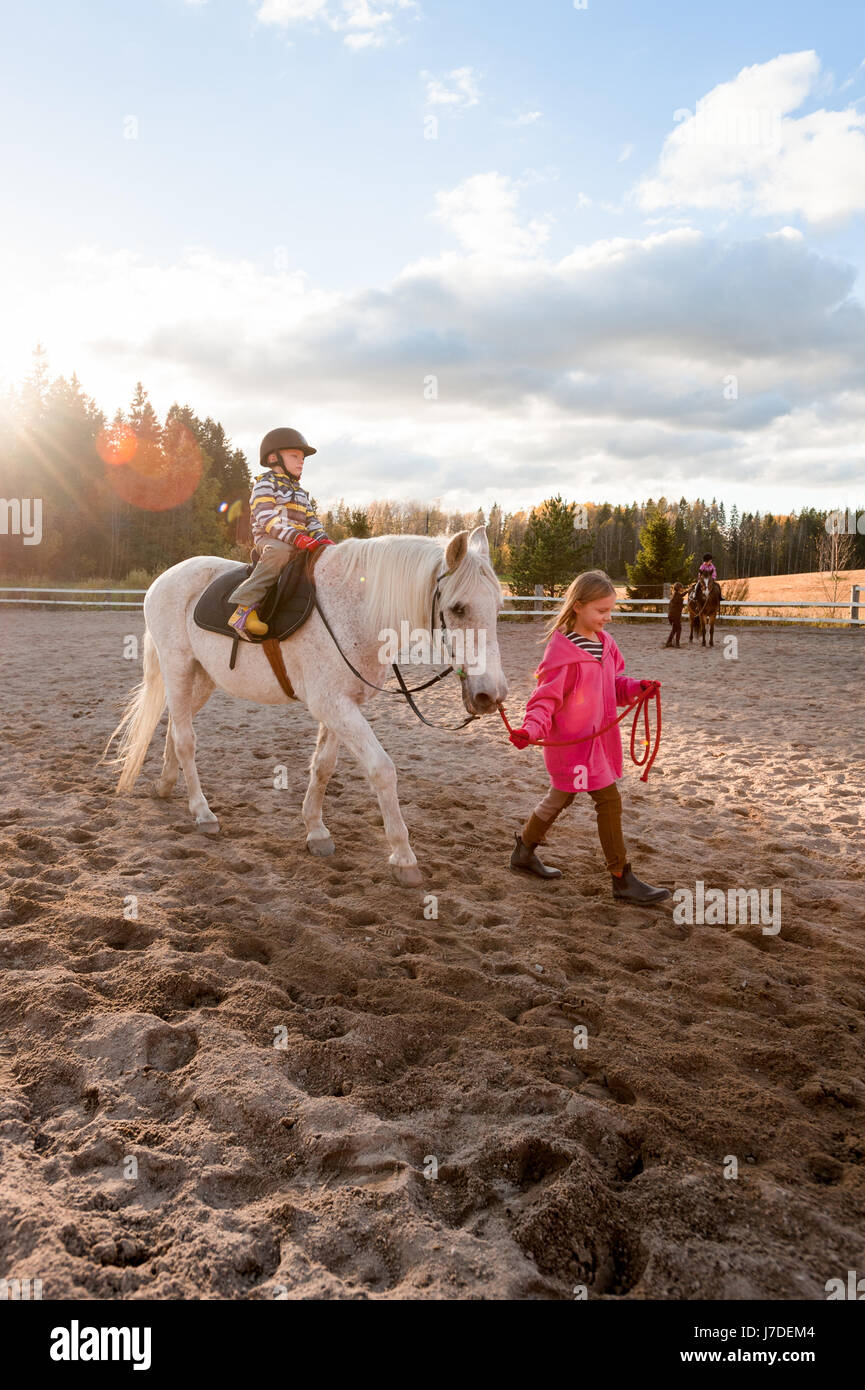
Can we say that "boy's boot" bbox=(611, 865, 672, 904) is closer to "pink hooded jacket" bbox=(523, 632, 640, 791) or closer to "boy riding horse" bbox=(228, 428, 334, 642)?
"pink hooded jacket" bbox=(523, 632, 640, 791)

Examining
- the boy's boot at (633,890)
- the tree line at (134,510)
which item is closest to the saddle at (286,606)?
the boy's boot at (633,890)

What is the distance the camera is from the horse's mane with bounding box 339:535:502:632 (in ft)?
12.3

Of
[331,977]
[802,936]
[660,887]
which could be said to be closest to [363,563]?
[331,977]

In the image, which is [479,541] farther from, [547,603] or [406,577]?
[547,603]

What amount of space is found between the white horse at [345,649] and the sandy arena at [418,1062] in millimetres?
467

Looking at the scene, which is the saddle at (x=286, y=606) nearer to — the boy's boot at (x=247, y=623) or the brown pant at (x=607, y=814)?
the boy's boot at (x=247, y=623)

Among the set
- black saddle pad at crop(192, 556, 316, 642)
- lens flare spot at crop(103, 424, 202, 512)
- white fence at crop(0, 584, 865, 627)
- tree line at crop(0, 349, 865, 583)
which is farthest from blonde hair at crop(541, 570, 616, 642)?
lens flare spot at crop(103, 424, 202, 512)

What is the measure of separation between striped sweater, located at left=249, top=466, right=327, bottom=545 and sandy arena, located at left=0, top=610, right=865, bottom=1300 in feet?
6.74

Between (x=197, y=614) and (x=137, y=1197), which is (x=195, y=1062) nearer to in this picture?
(x=137, y=1197)

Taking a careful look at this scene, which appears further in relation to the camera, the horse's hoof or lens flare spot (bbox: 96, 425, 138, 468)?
lens flare spot (bbox: 96, 425, 138, 468)

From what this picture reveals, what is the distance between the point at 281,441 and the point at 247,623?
132cm

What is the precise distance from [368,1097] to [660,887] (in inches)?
99.6

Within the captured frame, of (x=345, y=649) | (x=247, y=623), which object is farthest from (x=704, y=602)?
(x=247, y=623)

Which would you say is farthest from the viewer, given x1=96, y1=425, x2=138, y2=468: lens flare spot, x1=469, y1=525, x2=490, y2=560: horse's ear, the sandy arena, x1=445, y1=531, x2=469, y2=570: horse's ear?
x1=96, y1=425, x2=138, y2=468: lens flare spot
